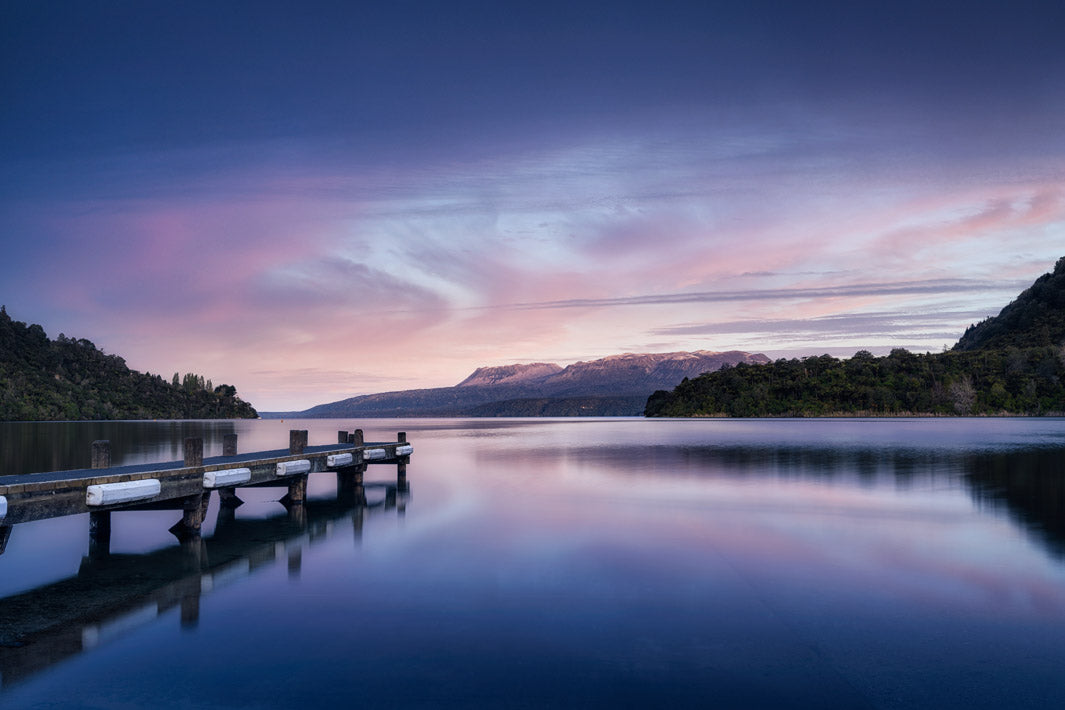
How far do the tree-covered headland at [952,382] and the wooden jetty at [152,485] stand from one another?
168 m

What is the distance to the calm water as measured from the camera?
7703 mm

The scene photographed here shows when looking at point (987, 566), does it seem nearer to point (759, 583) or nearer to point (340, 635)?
point (759, 583)

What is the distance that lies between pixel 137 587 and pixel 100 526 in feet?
17.6

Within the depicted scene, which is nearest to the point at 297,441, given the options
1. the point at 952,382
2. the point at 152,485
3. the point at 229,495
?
the point at 229,495

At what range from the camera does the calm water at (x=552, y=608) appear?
7703mm

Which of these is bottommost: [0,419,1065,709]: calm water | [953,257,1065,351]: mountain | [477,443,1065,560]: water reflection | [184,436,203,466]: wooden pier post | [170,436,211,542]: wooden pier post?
[477,443,1065,560]: water reflection

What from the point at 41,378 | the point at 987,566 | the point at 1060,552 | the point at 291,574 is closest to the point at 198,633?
the point at 291,574

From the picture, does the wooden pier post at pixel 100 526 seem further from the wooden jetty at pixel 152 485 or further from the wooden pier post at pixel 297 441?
the wooden pier post at pixel 297 441

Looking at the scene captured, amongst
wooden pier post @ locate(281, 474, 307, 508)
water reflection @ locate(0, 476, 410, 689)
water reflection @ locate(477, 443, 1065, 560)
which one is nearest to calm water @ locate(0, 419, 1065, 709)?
water reflection @ locate(0, 476, 410, 689)

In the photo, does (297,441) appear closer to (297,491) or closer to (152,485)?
(297,491)

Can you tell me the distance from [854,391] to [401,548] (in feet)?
614

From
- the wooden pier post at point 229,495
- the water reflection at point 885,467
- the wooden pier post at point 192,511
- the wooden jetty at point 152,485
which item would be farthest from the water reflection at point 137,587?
the water reflection at point 885,467

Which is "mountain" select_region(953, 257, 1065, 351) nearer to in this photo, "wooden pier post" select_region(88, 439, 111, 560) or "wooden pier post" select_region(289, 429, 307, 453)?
"wooden pier post" select_region(289, 429, 307, 453)

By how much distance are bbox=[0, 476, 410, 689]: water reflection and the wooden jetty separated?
111cm
